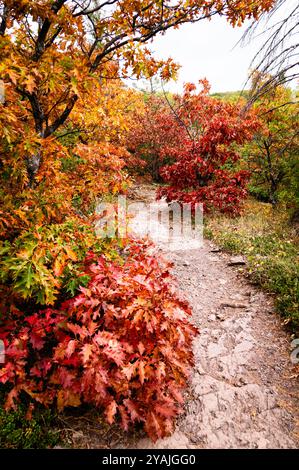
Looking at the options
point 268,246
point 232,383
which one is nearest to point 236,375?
point 232,383

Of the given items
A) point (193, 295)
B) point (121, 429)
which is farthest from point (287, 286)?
point (121, 429)

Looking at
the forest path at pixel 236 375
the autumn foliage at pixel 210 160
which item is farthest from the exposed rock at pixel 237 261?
the autumn foliage at pixel 210 160

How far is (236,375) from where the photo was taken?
2721 millimetres

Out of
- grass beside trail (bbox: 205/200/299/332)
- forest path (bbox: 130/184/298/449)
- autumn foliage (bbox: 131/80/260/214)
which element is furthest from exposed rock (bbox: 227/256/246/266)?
autumn foliage (bbox: 131/80/260/214)

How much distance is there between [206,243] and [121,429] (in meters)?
3.93

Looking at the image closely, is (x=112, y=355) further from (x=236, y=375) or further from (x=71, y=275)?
(x=236, y=375)

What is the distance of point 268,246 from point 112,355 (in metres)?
3.86

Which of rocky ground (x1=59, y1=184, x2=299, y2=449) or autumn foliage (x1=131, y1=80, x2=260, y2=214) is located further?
autumn foliage (x1=131, y1=80, x2=260, y2=214)

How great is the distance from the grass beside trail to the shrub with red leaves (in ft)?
5.72

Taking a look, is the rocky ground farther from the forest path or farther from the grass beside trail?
the grass beside trail

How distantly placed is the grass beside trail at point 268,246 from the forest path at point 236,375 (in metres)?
0.19

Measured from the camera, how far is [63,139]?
451 centimetres

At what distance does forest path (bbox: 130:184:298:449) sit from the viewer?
2.19 meters
